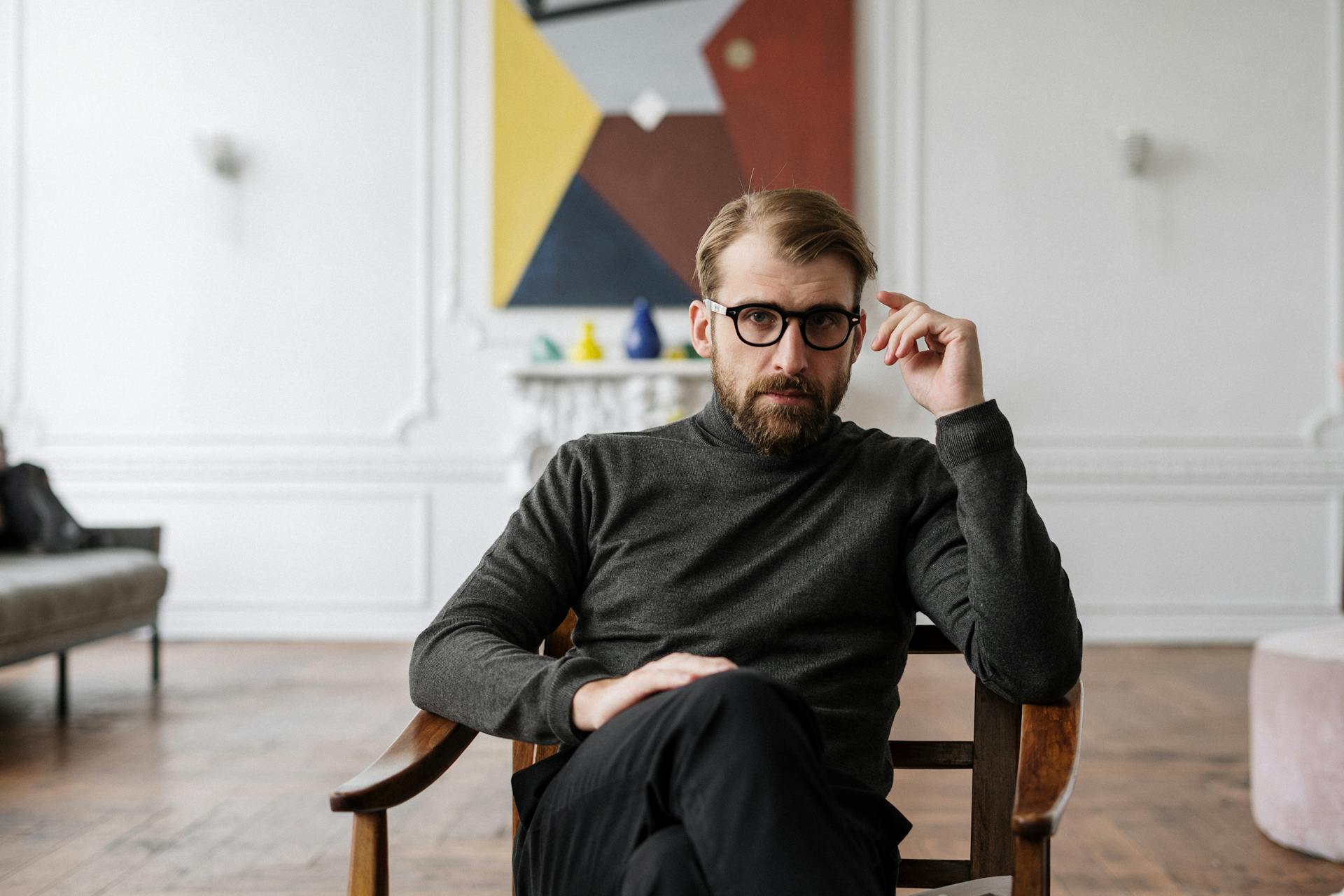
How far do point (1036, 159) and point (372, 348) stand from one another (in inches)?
122

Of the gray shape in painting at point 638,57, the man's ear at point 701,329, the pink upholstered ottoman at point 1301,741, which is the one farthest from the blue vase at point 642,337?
the man's ear at point 701,329

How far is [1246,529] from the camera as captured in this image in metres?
4.80

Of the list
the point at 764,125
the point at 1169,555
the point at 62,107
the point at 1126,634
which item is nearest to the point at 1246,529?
the point at 1169,555

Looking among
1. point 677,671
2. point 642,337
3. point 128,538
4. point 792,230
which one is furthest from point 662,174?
point 677,671

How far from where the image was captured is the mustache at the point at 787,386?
50.2 inches

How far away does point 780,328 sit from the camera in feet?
4.20

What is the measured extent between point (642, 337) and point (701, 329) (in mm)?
3160

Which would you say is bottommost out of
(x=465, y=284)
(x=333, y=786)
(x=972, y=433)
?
(x=333, y=786)

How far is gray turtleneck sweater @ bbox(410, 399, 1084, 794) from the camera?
1097 millimetres

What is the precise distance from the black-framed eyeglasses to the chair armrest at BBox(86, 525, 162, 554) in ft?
11.1

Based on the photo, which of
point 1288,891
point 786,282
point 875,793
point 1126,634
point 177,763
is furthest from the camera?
point 1126,634

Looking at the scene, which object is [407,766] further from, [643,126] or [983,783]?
[643,126]

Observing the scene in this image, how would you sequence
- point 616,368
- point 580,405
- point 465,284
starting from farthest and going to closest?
1. point 465,284
2. point 580,405
3. point 616,368

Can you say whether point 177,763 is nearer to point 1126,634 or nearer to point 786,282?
point 786,282
